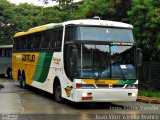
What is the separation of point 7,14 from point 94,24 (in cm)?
3193

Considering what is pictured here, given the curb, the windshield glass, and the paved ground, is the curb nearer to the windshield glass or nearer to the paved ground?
the paved ground

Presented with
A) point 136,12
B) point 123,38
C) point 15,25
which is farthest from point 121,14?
point 15,25

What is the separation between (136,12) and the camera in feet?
69.1

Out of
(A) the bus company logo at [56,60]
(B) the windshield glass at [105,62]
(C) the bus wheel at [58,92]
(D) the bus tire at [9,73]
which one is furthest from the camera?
(D) the bus tire at [9,73]

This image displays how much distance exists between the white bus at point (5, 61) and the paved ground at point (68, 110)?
Answer: 15.1 m

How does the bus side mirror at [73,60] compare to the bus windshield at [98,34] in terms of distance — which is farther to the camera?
the bus windshield at [98,34]

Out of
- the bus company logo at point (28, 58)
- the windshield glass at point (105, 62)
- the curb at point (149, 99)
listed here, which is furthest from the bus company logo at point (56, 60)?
the curb at point (149, 99)

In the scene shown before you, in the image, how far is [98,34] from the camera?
50.7 feet

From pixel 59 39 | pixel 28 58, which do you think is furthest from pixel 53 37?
pixel 28 58

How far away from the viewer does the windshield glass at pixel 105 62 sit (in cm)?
1487

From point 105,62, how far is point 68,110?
2.16 metres

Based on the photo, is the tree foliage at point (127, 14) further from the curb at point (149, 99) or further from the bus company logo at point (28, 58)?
the bus company logo at point (28, 58)

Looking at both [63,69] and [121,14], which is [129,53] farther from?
[121,14]

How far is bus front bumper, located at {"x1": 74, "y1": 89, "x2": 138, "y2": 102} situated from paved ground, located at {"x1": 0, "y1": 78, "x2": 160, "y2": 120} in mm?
409
